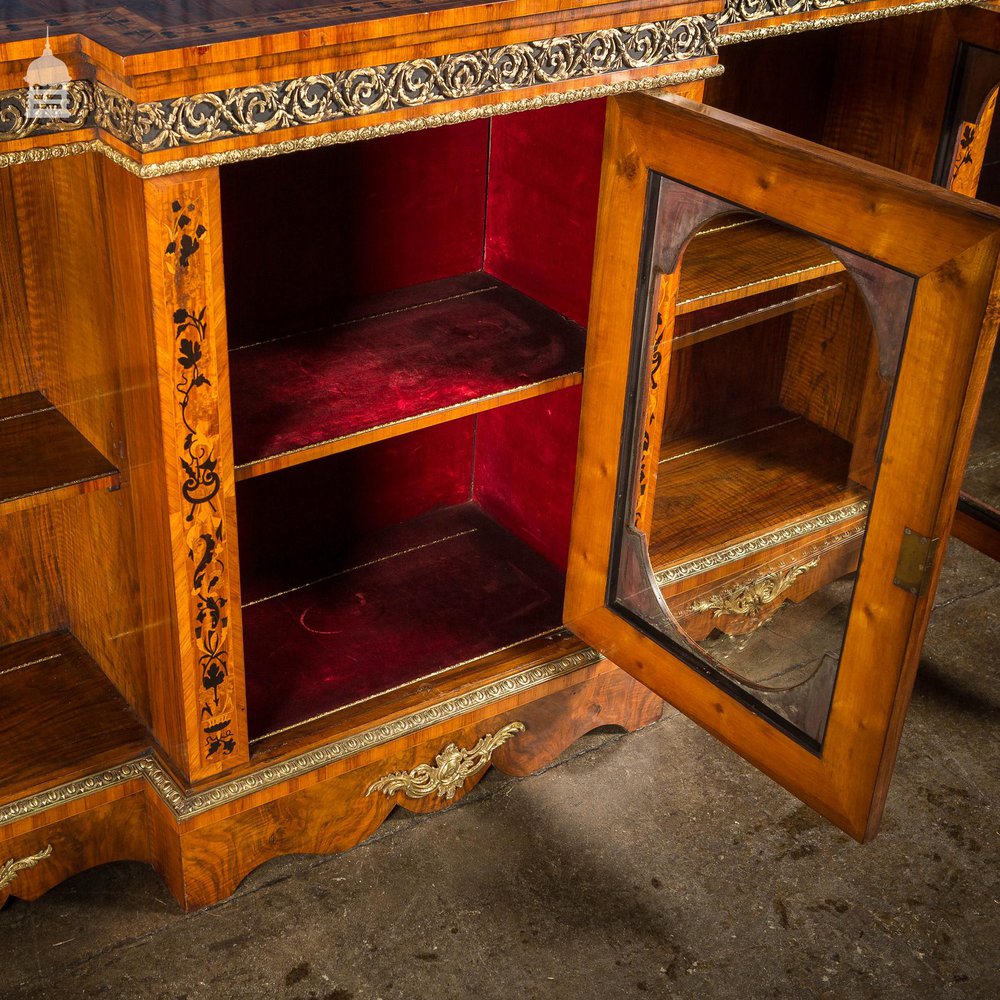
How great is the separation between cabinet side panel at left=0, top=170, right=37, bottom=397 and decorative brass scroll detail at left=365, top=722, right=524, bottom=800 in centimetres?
80

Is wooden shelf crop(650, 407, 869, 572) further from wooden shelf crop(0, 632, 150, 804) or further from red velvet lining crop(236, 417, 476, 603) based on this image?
wooden shelf crop(0, 632, 150, 804)

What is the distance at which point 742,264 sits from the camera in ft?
6.94

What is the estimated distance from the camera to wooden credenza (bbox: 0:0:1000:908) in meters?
1.54

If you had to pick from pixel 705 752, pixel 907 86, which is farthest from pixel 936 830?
pixel 907 86

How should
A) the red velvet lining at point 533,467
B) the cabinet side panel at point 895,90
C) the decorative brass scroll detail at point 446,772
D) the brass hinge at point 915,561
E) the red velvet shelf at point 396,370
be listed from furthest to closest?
the cabinet side panel at point 895,90, the red velvet lining at point 533,467, the decorative brass scroll detail at point 446,772, the red velvet shelf at point 396,370, the brass hinge at point 915,561

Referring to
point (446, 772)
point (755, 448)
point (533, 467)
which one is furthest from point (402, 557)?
point (755, 448)

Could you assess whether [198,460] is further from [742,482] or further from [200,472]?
A: [742,482]

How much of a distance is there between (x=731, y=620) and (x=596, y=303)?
555 mm

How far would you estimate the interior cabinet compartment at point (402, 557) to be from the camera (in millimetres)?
2180

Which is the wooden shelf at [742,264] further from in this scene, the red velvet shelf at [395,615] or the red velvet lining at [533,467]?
the red velvet shelf at [395,615]

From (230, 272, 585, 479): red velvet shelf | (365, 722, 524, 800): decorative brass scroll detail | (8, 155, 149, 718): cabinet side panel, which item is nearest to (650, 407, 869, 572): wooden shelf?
(230, 272, 585, 479): red velvet shelf

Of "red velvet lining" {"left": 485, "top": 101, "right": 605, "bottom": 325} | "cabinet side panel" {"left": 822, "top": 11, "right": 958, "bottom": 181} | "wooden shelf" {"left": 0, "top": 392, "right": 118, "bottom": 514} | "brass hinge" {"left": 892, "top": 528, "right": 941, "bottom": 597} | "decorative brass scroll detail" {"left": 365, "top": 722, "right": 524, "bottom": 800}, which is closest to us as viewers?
"brass hinge" {"left": 892, "top": 528, "right": 941, "bottom": 597}

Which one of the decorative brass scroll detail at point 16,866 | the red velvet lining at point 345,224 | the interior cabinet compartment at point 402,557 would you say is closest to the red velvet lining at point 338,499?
the interior cabinet compartment at point 402,557

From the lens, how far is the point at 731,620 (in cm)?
217
